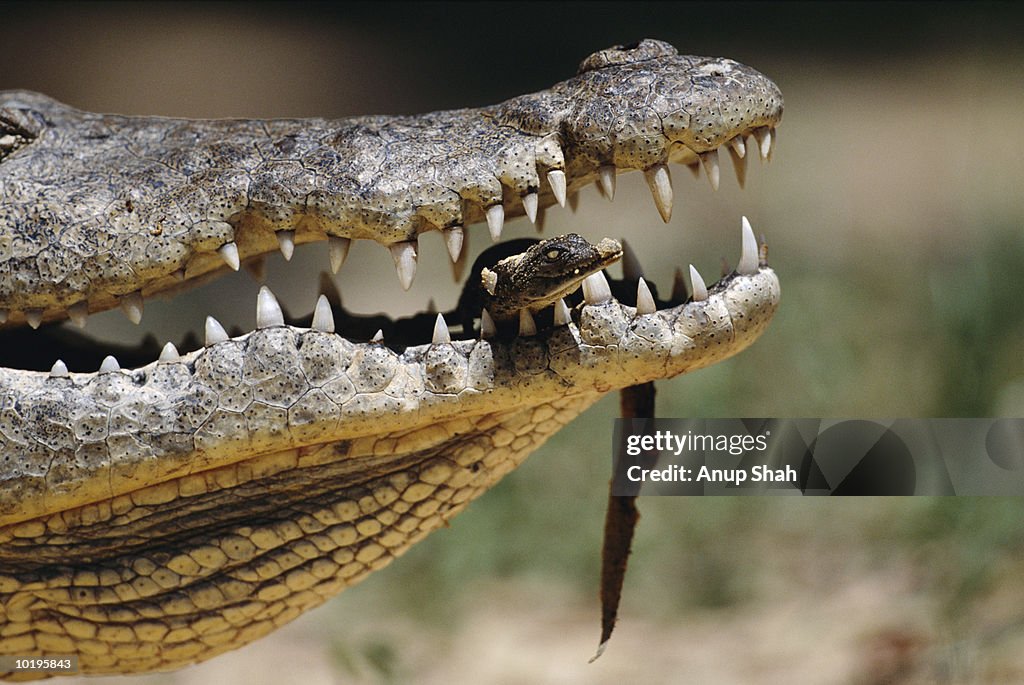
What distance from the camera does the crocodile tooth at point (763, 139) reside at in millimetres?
1461

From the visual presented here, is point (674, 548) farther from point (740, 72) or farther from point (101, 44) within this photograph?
point (101, 44)

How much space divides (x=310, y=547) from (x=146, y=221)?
58 cm

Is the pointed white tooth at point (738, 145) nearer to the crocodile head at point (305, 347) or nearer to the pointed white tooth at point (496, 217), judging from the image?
the crocodile head at point (305, 347)

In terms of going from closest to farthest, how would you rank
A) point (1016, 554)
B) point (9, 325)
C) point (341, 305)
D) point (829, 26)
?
point (9, 325) → point (341, 305) → point (1016, 554) → point (829, 26)

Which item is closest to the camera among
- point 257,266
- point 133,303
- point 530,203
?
point 530,203

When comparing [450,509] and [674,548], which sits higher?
[450,509]

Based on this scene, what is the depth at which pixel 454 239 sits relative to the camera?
1.43 metres

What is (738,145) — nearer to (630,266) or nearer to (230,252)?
(630,266)

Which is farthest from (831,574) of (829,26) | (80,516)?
(829,26)

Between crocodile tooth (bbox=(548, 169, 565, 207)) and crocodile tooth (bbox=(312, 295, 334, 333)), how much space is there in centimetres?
37

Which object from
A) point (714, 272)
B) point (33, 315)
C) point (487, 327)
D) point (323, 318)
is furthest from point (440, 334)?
point (714, 272)

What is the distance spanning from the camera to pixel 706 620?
9.39ft

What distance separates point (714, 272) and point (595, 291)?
74.7 inches

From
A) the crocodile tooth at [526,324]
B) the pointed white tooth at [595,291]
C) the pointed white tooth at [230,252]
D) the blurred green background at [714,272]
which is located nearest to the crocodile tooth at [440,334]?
the crocodile tooth at [526,324]
